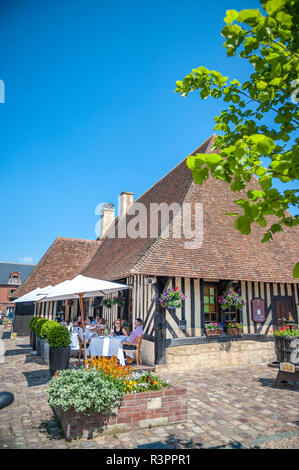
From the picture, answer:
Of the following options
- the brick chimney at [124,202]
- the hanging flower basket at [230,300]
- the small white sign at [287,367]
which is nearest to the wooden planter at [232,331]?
the hanging flower basket at [230,300]

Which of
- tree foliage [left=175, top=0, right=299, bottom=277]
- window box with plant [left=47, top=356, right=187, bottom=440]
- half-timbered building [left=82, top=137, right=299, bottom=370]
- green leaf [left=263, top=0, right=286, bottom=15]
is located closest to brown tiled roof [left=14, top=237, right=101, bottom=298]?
half-timbered building [left=82, top=137, right=299, bottom=370]

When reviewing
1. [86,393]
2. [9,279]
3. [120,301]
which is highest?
[9,279]

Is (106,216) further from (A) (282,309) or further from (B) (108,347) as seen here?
(B) (108,347)

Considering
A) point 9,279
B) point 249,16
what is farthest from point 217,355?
point 9,279

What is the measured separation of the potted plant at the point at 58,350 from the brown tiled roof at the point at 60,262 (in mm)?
10548

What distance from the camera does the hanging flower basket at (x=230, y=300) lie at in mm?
8500

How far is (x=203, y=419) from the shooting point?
168 inches

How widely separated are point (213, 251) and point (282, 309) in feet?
10.3

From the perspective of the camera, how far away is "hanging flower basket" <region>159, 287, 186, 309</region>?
7.55 m

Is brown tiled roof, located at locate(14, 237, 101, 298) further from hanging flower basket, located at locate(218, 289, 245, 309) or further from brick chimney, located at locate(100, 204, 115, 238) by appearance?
hanging flower basket, located at locate(218, 289, 245, 309)

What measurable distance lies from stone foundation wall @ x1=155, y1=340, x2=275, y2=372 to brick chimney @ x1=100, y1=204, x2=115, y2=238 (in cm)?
1386

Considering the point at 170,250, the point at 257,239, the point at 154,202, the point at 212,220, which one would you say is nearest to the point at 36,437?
the point at 170,250

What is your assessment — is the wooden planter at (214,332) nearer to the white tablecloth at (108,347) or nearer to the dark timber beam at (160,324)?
the dark timber beam at (160,324)
